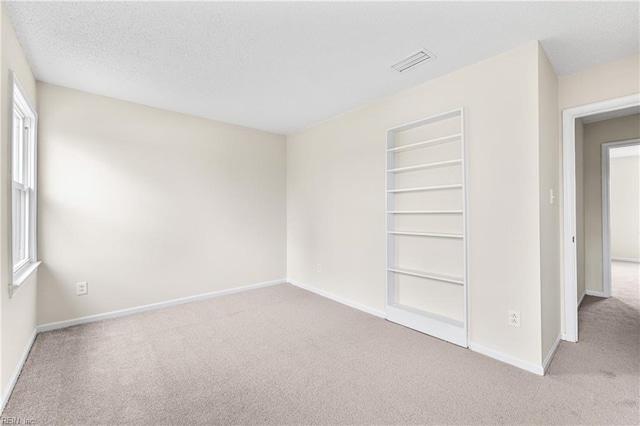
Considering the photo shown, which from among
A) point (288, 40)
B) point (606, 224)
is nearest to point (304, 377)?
point (288, 40)

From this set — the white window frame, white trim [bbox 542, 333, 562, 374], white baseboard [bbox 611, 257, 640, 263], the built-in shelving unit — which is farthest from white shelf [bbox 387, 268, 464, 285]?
white baseboard [bbox 611, 257, 640, 263]

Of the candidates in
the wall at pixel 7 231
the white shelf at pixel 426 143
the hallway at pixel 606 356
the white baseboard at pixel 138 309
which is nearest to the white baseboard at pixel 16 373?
the wall at pixel 7 231

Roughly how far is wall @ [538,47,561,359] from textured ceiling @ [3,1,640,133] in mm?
259

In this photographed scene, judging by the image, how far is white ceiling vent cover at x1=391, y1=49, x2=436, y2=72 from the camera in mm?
2316

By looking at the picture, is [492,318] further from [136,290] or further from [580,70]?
[136,290]

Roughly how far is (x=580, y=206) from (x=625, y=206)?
4.81 metres

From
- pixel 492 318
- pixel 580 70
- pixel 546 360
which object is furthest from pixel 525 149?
pixel 546 360

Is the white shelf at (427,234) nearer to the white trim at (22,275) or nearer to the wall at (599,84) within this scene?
the wall at (599,84)

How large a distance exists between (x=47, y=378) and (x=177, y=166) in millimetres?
2402

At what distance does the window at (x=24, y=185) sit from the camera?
2414mm

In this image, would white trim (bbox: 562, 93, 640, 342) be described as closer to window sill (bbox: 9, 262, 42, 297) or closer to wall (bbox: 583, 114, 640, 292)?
wall (bbox: 583, 114, 640, 292)

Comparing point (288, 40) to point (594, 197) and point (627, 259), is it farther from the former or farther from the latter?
point (627, 259)

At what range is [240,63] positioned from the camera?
2.47 m

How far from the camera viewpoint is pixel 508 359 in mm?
2256
